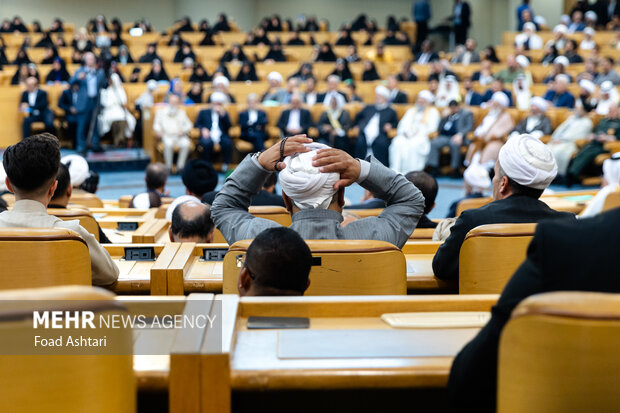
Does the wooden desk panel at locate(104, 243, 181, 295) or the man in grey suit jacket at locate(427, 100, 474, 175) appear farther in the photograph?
the man in grey suit jacket at locate(427, 100, 474, 175)

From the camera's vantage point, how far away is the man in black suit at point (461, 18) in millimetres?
16422

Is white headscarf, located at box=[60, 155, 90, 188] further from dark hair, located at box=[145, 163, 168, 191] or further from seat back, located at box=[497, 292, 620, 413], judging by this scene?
seat back, located at box=[497, 292, 620, 413]

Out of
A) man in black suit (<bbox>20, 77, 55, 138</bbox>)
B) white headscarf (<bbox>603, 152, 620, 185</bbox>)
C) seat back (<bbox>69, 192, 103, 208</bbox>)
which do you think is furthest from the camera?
man in black suit (<bbox>20, 77, 55, 138</bbox>)

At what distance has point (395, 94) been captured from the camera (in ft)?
38.2

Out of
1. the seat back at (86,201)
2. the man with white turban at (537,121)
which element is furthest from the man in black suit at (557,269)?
the man with white turban at (537,121)

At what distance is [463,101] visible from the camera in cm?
1182

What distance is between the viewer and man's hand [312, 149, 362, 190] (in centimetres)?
224

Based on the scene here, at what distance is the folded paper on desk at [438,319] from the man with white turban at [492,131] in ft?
26.9

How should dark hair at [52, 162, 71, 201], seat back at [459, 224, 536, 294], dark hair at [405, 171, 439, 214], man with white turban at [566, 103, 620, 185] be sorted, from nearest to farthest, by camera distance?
seat back at [459, 224, 536, 294], dark hair at [52, 162, 71, 201], dark hair at [405, 171, 439, 214], man with white turban at [566, 103, 620, 185]

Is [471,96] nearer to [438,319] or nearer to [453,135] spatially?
[453,135]

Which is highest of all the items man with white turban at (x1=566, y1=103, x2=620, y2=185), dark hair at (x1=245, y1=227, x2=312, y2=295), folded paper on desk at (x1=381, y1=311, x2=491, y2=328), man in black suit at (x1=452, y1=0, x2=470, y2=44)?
man in black suit at (x1=452, y1=0, x2=470, y2=44)

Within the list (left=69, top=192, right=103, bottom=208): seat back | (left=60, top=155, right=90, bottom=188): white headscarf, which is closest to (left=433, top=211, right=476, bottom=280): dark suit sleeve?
(left=69, top=192, right=103, bottom=208): seat back

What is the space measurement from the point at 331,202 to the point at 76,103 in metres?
9.76

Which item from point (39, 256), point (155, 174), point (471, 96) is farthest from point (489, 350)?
point (471, 96)
